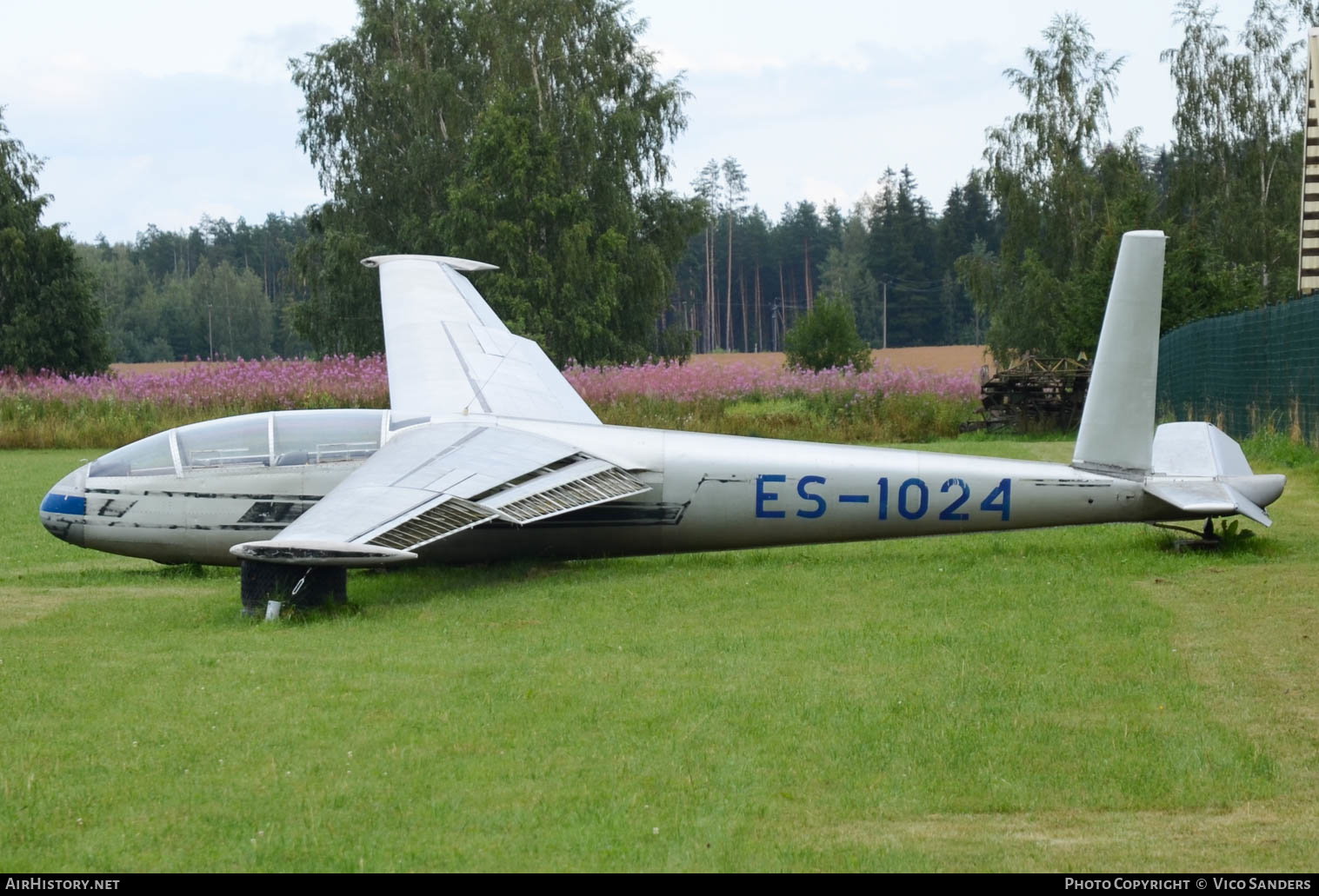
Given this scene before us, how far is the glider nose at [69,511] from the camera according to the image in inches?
453

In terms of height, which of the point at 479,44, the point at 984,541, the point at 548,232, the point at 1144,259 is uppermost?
the point at 479,44

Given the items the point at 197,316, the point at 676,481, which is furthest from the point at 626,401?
the point at 197,316

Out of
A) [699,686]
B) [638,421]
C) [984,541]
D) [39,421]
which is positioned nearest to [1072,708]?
[699,686]

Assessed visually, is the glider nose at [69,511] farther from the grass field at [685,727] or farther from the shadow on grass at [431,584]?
the shadow on grass at [431,584]

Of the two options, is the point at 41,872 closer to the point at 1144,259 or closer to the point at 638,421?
the point at 1144,259

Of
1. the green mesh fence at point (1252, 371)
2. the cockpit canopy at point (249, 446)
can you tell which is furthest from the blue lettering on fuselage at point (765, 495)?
the green mesh fence at point (1252, 371)

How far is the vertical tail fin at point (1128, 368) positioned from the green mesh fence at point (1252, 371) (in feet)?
27.0

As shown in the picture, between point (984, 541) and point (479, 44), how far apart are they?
151 ft

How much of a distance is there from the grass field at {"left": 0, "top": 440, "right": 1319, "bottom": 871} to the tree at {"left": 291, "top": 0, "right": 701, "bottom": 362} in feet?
127

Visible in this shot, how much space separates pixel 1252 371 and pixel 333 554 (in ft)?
58.9

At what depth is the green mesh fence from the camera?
738 inches

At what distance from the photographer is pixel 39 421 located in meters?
29.5

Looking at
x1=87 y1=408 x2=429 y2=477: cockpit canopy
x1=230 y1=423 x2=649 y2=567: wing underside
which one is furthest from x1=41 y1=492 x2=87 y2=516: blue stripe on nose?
x1=230 y1=423 x2=649 y2=567: wing underside
